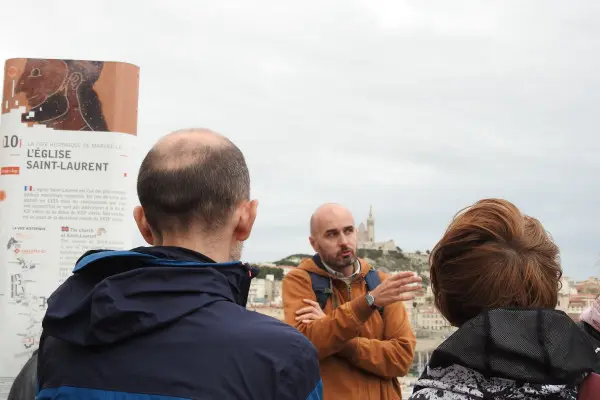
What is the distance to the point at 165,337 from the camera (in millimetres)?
1462

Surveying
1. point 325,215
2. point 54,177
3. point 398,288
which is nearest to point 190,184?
point 398,288

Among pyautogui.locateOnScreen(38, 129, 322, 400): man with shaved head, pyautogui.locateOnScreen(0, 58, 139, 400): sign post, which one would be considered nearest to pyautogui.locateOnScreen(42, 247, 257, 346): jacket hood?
pyautogui.locateOnScreen(38, 129, 322, 400): man with shaved head

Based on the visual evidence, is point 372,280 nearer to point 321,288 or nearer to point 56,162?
point 321,288

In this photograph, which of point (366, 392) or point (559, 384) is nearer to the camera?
point (559, 384)

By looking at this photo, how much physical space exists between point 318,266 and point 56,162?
5.77 feet

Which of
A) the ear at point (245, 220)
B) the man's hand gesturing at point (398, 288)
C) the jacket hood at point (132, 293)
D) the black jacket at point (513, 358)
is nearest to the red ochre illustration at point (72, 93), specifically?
the man's hand gesturing at point (398, 288)

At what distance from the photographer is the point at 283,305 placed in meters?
4.05

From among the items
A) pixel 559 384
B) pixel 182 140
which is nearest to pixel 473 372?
pixel 559 384

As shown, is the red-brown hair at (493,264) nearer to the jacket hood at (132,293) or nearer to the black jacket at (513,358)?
the black jacket at (513,358)

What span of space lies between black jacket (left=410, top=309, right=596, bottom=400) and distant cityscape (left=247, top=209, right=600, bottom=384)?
0.33ft

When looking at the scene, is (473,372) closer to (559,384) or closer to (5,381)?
(559,384)

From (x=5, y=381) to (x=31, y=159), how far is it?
1371 millimetres

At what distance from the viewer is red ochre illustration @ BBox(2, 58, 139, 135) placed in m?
4.36

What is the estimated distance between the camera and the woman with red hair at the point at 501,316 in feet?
5.19
